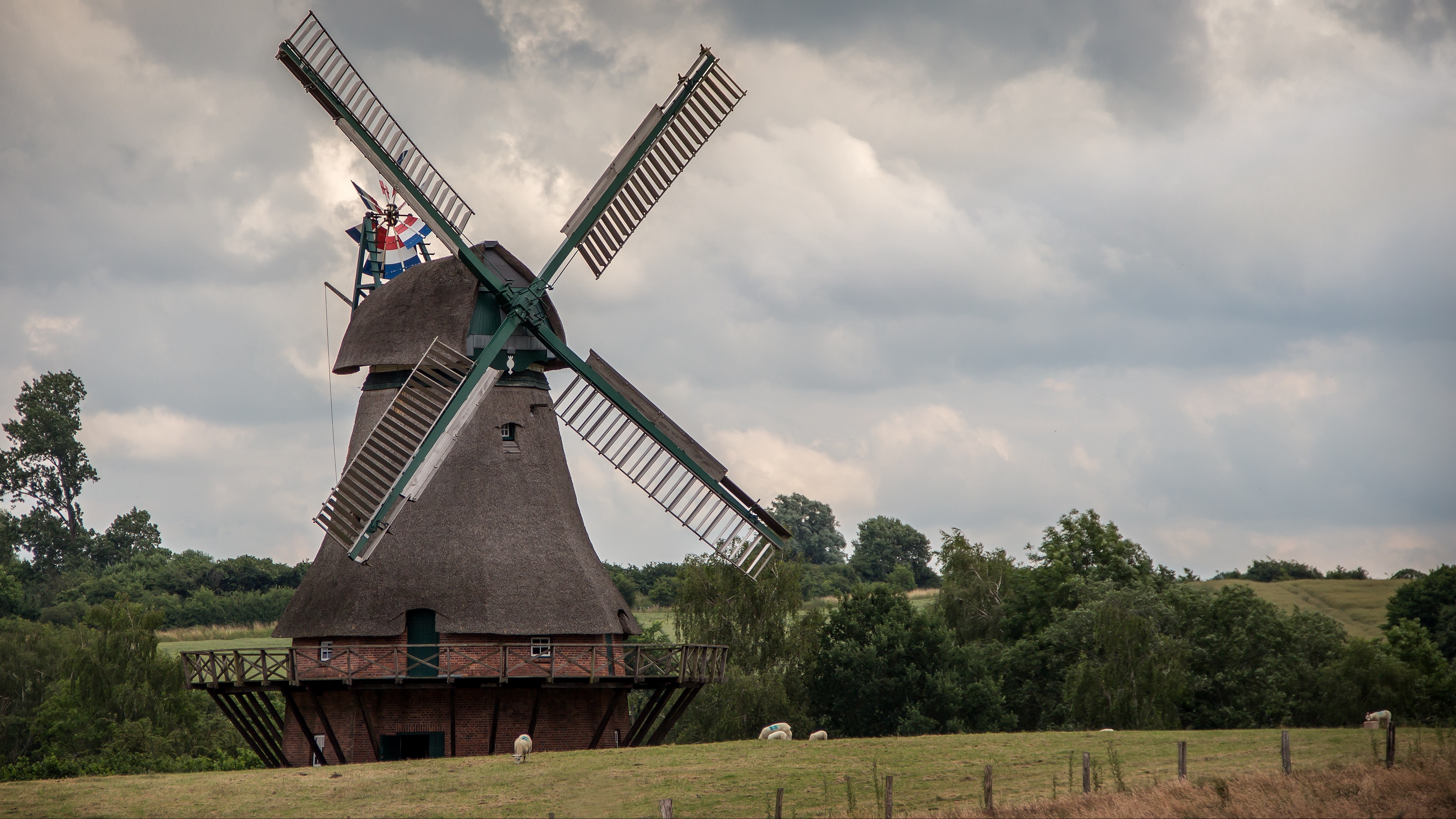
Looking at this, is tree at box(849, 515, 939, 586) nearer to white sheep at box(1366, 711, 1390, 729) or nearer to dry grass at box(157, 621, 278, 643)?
dry grass at box(157, 621, 278, 643)

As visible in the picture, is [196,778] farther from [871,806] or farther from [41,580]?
[41,580]

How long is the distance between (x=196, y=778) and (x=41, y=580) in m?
69.5

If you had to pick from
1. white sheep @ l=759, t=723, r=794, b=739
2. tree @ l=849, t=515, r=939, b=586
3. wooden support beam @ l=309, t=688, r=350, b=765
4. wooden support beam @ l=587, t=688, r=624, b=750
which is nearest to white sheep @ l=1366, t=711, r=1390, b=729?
white sheep @ l=759, t=723, r=794, b=739

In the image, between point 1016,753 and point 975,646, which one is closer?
point 1016,753

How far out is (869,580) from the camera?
95375mm

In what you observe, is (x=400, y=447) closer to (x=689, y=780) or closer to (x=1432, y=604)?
(x=689, y=780)

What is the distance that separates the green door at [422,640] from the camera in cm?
2342

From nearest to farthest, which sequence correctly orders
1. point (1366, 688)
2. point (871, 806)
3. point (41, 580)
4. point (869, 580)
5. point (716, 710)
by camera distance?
1. point (871, 806)
2. point (1366, 688)
3. point (716, 710)
4. point (41, 580)
5. point (869, 580)

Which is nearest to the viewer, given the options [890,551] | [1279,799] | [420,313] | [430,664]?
[1279,799]

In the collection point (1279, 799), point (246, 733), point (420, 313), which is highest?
point (420, 313)

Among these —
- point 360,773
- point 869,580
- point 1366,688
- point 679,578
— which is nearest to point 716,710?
point 679,578

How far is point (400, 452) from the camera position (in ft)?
76.2

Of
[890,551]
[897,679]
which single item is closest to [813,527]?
[890,551]

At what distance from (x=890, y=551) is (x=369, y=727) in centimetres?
7619
